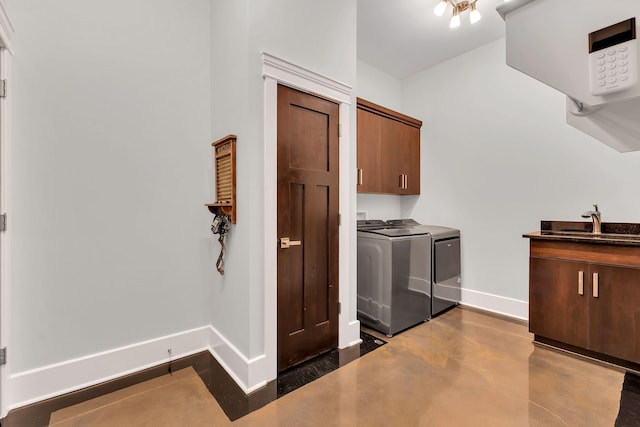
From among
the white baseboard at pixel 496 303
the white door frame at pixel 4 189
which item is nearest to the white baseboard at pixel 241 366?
the white door frame at pixel 4 189

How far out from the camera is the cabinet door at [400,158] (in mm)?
3377

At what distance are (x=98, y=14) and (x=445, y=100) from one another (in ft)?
11.7

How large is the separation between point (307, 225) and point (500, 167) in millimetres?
2438

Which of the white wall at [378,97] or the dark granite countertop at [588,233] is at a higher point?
the white wall at [378,97]

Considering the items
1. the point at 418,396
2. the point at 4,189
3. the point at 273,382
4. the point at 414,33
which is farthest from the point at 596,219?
the point at 4,189

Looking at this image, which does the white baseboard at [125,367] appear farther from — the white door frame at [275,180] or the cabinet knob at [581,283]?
the cabinet knob at [581,283]

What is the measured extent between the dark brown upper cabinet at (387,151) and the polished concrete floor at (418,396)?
180 cm

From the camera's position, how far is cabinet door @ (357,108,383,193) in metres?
3.09

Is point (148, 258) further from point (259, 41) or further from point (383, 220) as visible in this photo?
point (383, 220)

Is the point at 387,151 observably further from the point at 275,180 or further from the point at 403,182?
the point at 275,180

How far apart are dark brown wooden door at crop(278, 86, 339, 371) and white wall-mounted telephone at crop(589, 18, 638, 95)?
1638 millimetres

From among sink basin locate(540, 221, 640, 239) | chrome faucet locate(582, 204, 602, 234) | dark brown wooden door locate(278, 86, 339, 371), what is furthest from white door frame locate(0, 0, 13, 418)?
chrome faucet locate(582, 204, 602, 234)

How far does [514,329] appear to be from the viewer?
2.79 metres

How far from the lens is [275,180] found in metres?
1.99
